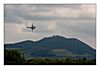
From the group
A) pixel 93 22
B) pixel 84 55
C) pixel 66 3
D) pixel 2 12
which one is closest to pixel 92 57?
pixel 84 55

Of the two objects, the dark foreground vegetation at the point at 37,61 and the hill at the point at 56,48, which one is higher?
the hill at the point at 56,48

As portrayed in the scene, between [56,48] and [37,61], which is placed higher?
[56,48]

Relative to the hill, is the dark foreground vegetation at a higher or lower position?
lower

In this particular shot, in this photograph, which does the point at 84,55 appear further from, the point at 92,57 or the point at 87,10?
the point at 87,10

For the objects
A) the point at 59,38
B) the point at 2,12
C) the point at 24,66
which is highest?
the point at 2,12

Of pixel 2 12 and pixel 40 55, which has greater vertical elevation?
pixel 2 12

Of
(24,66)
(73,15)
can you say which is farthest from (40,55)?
(73,15)

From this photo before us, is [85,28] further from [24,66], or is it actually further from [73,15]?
[24,66]

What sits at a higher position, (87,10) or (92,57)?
(87,10)
